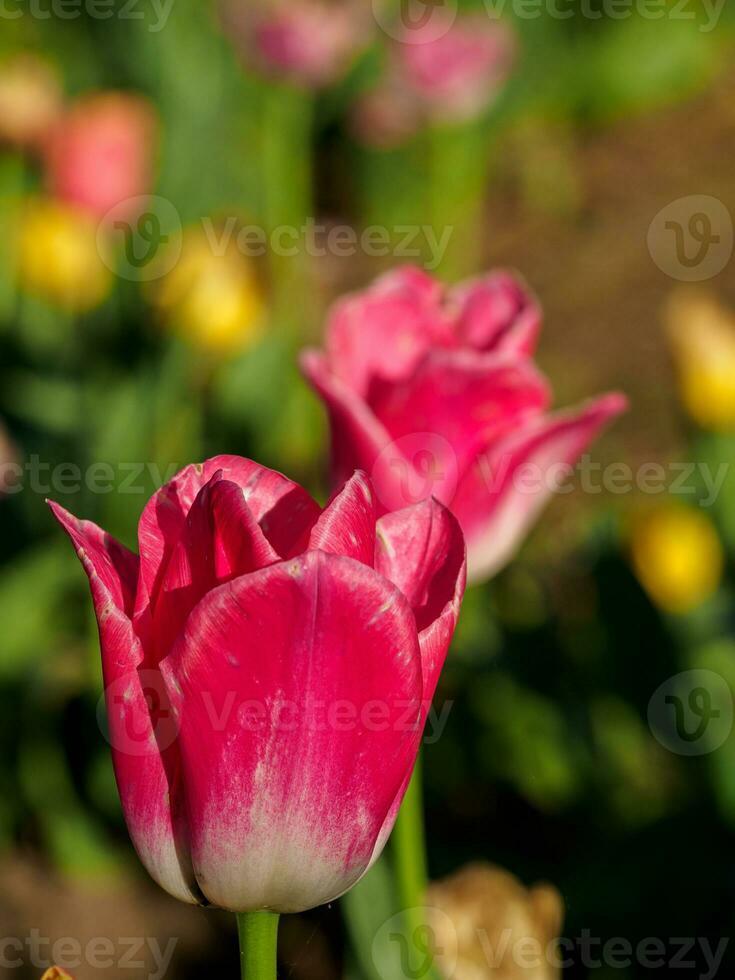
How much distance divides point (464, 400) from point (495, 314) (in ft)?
0.32

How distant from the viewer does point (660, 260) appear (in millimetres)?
2768

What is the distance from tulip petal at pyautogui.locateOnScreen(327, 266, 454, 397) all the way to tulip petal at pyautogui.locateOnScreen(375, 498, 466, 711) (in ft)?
1.00

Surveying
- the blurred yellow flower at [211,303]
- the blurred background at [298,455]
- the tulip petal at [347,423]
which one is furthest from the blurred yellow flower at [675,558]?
the tulip petal at [347,423]

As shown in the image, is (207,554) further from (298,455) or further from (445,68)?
(445,68)

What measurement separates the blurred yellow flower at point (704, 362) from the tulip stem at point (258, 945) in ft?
3.61

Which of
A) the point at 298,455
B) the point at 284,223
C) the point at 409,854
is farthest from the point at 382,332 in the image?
the point at 284,223

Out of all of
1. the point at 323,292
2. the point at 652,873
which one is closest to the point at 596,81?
the point at 323,292

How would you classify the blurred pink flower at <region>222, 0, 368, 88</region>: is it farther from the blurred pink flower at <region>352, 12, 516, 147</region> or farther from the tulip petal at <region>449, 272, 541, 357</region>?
the tulip petal at <region>449, 272, 541, 357</region>

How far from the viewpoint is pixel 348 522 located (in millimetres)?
401

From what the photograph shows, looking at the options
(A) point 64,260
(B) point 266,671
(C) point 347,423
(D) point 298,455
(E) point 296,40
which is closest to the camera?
(B) point 266,671

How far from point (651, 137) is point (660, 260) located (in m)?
0.61

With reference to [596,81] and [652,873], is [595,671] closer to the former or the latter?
[652,873]

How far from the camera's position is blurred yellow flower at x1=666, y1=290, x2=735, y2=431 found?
1.42m

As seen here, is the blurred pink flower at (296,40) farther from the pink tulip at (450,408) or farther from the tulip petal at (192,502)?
the tulip petal at (192,502)
